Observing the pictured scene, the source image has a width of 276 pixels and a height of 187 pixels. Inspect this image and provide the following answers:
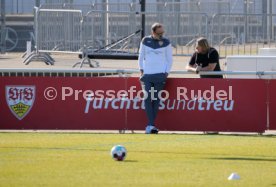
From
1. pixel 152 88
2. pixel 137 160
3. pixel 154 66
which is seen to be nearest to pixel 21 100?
pixel 152 88

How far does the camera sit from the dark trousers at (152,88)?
18.5 metres

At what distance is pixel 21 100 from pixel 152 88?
2.46 metres

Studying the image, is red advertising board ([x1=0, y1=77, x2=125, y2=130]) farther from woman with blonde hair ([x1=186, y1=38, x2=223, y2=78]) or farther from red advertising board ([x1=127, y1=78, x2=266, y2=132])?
woman with blonde hair ([x1=186, y1=38, x2=223, y2=78])

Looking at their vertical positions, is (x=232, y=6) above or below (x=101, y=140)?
above

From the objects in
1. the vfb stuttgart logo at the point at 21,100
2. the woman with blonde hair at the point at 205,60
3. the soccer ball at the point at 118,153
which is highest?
the woman with blonde hair at the point at 205,60

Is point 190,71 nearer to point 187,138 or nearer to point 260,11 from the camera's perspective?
point 187,138

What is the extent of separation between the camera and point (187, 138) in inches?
697

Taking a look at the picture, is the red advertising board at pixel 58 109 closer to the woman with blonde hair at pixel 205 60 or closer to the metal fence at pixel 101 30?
the woman with blonde hair at pixel 205 60

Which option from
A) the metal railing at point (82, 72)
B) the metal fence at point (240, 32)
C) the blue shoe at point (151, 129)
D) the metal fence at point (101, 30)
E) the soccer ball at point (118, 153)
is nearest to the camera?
the soccer ball at point (118, 153)

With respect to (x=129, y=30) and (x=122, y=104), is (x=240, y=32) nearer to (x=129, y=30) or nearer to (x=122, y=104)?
(x=129, y=30)

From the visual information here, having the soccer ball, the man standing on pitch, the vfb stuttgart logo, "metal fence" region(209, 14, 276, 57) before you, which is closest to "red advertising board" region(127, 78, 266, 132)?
the man standing on pitch

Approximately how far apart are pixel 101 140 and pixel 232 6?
14.3 m

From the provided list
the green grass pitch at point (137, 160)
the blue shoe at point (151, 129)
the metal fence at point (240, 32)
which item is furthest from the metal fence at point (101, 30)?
the green grass pitch at point (137, 160)

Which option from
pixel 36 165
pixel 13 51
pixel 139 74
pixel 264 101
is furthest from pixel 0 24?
pixel 36 165
